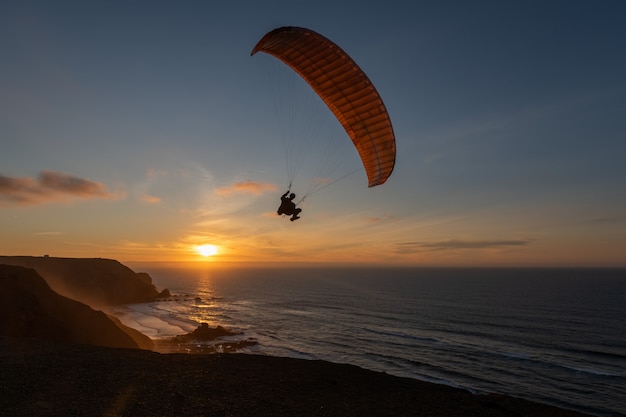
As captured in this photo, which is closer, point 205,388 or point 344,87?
point 205,388

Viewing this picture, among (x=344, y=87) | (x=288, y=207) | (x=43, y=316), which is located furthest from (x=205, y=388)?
(x=43, y=316)

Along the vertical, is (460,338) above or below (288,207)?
below

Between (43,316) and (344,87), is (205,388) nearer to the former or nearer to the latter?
(344,87)

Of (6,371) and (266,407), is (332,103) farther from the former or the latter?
(6,371)

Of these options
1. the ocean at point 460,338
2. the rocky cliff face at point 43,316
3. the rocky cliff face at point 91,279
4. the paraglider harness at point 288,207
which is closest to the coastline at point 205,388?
the rocky cliff face at point 43,316

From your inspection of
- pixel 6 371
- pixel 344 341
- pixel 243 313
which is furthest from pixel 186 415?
pixel 243 313

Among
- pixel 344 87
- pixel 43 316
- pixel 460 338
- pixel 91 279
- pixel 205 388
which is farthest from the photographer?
pixel 91 279
